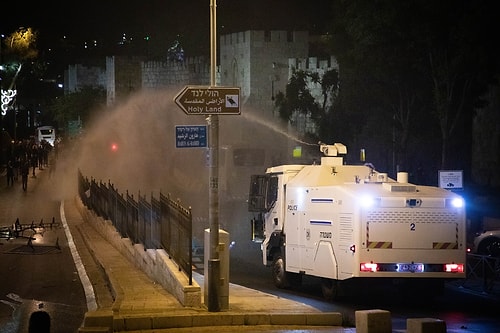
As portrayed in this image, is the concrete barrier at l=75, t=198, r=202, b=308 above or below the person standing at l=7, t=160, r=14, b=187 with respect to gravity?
below

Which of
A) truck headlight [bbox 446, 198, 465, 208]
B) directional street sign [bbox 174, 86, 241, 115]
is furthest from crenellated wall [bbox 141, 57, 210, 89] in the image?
directional street sign [bbox 174, 86, 241, 115]

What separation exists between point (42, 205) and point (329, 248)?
24.4 m

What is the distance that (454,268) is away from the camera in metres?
16.8

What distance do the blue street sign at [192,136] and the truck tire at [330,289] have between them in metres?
4.51

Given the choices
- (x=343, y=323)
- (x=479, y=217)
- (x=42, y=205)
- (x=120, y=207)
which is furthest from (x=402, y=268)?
(x=42, y=205)

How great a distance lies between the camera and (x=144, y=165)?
56000mm

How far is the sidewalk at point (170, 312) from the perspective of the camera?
1281 cm

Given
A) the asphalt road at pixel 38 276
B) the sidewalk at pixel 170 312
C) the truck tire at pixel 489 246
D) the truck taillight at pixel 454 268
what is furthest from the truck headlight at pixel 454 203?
the truck tire at pixel 489 246

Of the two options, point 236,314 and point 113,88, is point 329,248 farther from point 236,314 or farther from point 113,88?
point 113,88

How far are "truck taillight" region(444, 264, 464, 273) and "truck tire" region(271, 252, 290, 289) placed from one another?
3.88 m

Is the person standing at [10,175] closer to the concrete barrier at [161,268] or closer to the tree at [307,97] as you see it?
the tree at [307,97]

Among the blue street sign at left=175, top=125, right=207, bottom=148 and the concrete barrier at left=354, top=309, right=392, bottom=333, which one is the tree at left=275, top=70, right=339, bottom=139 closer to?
the blue street sign at left=175, top=125, right=207, bottom=148

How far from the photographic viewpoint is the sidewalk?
42.0 feet

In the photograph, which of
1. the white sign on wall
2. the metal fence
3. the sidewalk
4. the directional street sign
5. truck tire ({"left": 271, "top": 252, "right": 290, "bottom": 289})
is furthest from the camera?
the white sign on wall
